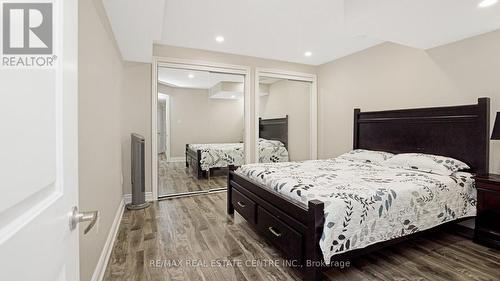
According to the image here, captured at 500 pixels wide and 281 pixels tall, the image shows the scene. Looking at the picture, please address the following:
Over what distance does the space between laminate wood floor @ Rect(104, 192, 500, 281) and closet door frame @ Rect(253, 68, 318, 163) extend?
2.11m

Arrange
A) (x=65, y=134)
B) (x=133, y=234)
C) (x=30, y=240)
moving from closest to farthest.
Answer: (x=30, y=240)
(x=65, y=134)
(x=133, y=234)

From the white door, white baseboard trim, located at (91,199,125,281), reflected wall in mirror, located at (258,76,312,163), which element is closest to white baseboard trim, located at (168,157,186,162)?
reflected wall in mirror, located at (258,76,312,163)

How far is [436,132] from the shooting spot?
3086mm

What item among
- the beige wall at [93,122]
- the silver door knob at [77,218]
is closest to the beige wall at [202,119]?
the beige wall at [93,122]

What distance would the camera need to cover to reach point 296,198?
2.01m

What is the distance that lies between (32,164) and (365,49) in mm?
4566

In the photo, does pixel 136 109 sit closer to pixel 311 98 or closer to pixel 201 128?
pixel 201 128

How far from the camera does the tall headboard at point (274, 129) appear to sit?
15.5 ft

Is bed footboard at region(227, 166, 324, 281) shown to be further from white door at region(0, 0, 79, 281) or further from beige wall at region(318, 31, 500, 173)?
beige wall at region(318, 31, 500, 173)

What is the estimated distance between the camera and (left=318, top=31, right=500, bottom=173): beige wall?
2.71 meters

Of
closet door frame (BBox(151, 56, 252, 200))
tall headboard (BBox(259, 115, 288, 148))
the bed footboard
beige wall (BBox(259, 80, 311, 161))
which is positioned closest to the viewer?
the bed footboard

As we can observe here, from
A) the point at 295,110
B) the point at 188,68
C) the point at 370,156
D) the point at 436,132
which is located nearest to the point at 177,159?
the point at 188,68

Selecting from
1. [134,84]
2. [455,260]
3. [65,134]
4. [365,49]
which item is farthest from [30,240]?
[365,49]

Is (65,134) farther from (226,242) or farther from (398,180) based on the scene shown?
(398,180)
